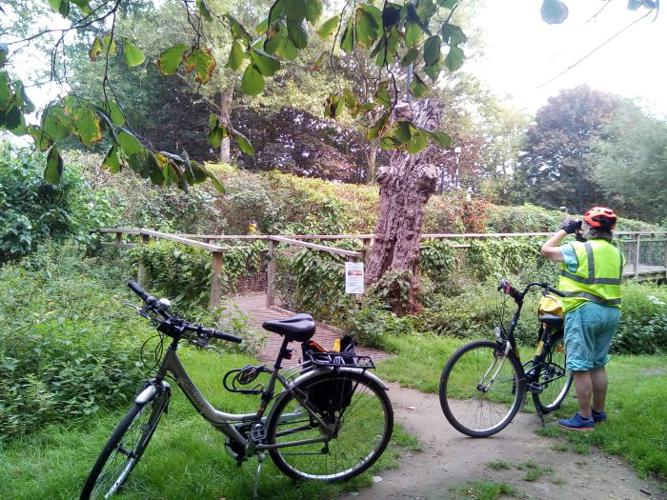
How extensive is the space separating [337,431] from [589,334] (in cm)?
208

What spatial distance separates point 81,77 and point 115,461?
903 inches

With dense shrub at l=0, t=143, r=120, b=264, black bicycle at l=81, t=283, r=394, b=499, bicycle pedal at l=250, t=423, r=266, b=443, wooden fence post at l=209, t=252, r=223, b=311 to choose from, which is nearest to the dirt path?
black bicycle at l=81, t=283, r=394, b=499

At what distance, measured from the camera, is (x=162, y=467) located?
3.19 metres

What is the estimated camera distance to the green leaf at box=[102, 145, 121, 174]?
244 centimetres

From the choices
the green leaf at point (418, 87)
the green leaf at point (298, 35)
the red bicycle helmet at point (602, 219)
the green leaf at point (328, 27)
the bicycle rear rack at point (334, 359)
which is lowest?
the bicycle rear rack at point (334, 359)

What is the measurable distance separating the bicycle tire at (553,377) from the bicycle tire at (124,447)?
2.99 meters

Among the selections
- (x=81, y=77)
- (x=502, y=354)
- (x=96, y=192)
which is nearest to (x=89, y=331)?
(x=502, y=354)

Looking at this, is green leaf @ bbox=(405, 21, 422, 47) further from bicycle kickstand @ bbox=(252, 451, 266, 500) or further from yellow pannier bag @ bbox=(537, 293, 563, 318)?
yellow pannier bag @ bbox=(537, 293, 563, 318)

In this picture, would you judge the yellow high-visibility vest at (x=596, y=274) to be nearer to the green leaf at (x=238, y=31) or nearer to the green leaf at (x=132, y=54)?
the green leaf at (x=238, y=31)

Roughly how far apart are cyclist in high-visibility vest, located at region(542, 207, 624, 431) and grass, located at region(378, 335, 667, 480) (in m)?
0.22

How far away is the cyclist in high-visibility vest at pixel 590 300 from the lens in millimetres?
4000

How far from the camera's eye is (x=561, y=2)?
1852 mm

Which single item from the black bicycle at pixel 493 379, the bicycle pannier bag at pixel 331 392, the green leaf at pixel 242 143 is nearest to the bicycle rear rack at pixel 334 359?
the bicycle pannier bag at pixel 331 392

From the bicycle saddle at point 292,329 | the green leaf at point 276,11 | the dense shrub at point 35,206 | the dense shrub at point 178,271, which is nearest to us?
the green leaf at point 276,11
